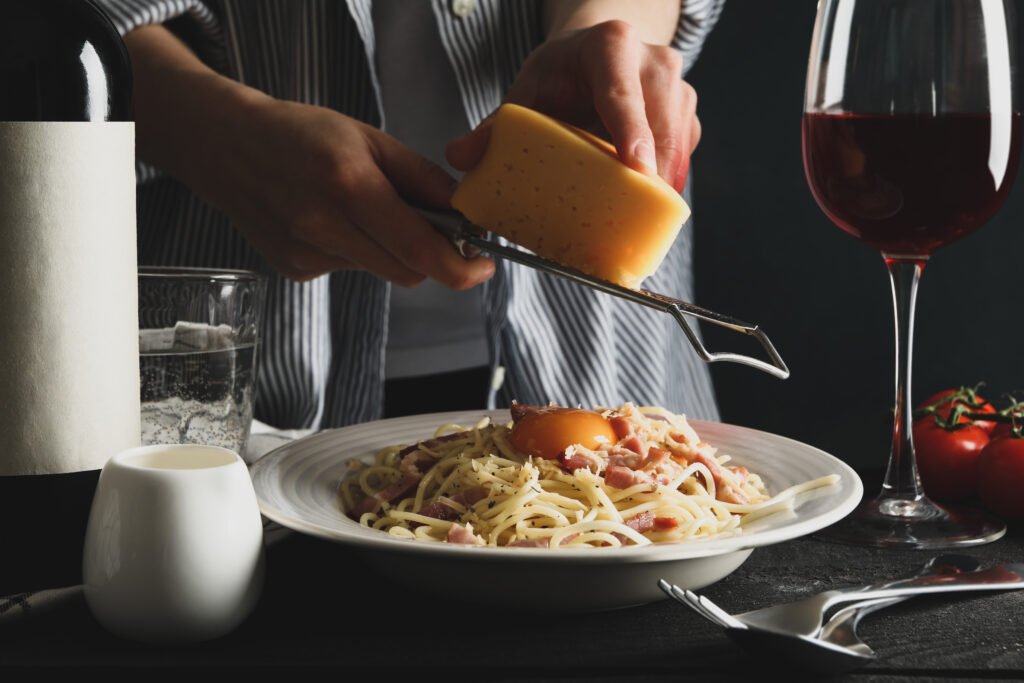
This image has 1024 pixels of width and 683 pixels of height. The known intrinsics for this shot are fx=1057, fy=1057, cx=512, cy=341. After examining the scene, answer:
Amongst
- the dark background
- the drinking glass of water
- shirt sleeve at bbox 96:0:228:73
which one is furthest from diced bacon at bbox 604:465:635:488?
the dark background

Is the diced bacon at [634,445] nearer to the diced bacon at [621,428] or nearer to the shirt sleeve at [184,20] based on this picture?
the diced bacon at [621,428]

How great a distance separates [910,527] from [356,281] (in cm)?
111

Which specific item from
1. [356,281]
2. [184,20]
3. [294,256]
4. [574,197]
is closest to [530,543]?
[574,197]

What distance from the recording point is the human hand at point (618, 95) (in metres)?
1.12

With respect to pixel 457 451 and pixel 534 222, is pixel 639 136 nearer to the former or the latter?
pixel 534 222

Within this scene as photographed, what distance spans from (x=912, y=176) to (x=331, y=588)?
669 mm

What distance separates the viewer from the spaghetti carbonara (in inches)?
36.1

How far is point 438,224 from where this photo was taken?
1.26 metres

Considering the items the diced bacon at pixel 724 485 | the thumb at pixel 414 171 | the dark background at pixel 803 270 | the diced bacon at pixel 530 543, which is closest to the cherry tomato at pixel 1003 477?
the diced bacon at pixel 724 485

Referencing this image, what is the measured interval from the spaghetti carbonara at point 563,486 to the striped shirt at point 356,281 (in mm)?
724

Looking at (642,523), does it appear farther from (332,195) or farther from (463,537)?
(332,195)

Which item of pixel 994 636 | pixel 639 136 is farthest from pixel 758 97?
pixel 994 636

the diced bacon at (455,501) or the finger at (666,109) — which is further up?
the finger at (666,109)

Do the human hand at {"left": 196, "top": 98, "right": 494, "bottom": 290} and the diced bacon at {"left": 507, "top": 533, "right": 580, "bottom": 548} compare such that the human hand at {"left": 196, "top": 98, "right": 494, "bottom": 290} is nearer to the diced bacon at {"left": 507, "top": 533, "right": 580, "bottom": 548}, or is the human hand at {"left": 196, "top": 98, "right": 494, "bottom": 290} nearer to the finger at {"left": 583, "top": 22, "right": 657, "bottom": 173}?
the finger at {"left": 583, "top": 22, "right": 657, "bottom": 173}
